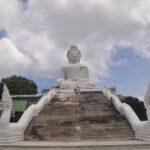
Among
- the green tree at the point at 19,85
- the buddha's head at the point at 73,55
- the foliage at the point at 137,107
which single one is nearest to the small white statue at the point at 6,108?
the foliage at the point at 137,107

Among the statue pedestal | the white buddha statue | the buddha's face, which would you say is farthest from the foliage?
the buddha's face

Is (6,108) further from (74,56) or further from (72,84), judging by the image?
(74,56)

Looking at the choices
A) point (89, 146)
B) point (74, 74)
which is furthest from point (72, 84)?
point (89, 146)

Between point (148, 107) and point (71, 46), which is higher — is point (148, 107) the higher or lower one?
the lower one

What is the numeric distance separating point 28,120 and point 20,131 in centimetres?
157

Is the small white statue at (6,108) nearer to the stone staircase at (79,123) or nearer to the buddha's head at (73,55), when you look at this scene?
the stone staircase at (79,123)

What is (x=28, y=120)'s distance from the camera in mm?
22531

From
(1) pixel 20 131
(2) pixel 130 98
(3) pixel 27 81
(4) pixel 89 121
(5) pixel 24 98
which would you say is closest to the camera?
(1) pixel 20 131

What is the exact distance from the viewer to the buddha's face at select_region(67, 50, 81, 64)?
1578 inches

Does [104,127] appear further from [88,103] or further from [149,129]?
[88,103]

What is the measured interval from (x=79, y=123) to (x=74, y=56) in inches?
721

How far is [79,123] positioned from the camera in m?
22.1

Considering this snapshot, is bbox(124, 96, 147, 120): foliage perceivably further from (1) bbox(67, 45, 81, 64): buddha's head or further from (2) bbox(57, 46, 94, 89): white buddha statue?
(1) bbox(67, 45, 81, 64): buddha's head

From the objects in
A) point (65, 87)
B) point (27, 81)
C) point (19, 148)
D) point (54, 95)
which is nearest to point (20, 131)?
point (19, 148)
